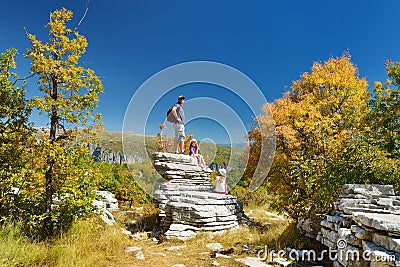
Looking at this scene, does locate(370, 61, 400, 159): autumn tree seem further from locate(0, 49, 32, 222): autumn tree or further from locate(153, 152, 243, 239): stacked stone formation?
locate(0, 49, 32, 222): autumn tree

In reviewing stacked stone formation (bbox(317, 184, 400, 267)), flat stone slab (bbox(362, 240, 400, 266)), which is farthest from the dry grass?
flat stone slab (bbox(362, 240, 400, 266))

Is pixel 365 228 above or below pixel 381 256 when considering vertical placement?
above

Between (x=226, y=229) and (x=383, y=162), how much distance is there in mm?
5054

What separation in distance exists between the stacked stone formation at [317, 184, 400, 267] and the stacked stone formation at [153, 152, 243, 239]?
3.74m

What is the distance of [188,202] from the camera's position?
29.9 feet

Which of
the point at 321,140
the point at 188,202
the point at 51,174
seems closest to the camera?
the point at 51,174

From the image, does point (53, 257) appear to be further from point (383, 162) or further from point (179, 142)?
point (179, 142)

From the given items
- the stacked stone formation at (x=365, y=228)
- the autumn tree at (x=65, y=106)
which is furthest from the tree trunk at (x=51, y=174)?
the stacked stone formation at (x=365, y=228)

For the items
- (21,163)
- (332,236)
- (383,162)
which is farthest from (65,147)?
(383,162)

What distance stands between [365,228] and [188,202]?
5.98 meters

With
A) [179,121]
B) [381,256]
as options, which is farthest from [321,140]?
[179,121]

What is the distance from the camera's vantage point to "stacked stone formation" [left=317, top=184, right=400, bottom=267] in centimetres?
332

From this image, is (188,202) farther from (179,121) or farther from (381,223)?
(381,223)

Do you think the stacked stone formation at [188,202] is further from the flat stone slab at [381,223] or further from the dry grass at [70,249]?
the flat stone slab at [381,223]
